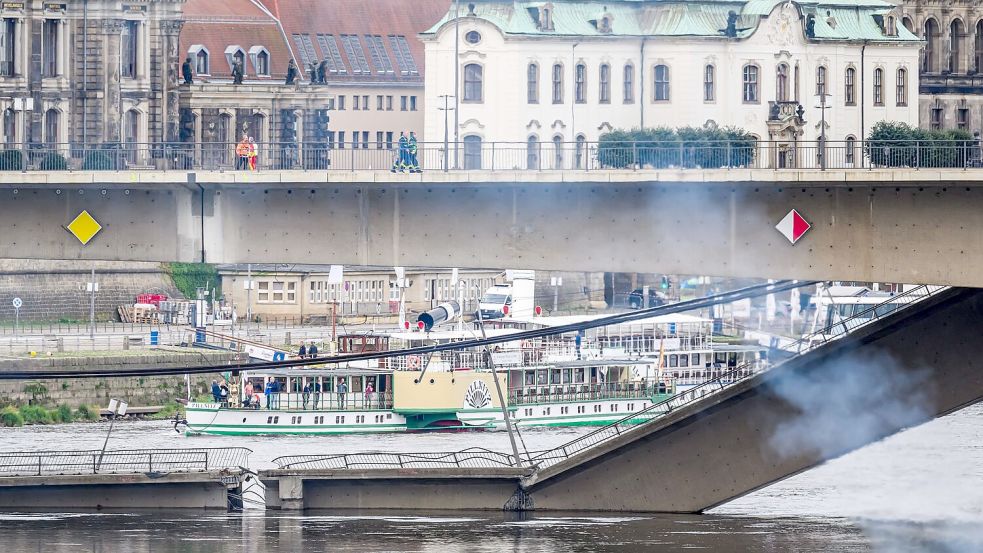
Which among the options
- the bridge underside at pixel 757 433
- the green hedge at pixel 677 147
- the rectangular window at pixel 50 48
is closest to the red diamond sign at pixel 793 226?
the green hedge at pixel 677 147

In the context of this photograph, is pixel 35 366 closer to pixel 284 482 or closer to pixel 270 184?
pixel 284 482

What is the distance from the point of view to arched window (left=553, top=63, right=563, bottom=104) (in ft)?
363

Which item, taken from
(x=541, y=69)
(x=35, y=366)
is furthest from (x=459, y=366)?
(x=541, y=69)

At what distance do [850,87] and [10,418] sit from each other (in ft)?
144

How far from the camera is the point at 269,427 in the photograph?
82.7m

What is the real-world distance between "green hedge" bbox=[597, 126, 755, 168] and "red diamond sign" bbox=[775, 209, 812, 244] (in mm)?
2537

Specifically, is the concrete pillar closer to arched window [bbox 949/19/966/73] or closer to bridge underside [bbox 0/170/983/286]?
bridge underside [bbox 0/170/983/286]

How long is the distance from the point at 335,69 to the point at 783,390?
92.7 meters

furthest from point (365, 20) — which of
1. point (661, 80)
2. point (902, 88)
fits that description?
point (902, 88)

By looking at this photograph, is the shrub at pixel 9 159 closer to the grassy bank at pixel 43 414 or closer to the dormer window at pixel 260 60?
the grassy bank at pixel 43 414

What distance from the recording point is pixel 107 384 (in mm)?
91312

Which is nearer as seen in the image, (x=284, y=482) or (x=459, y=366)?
(x=284, y=482)

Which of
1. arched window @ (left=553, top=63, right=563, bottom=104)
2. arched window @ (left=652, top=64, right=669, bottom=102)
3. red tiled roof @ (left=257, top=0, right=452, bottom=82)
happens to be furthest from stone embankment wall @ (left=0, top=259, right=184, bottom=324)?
red tiled roof @ (left=257, top=0, right=452, bottom=82)

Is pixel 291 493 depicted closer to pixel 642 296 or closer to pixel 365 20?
pixel 642 296
